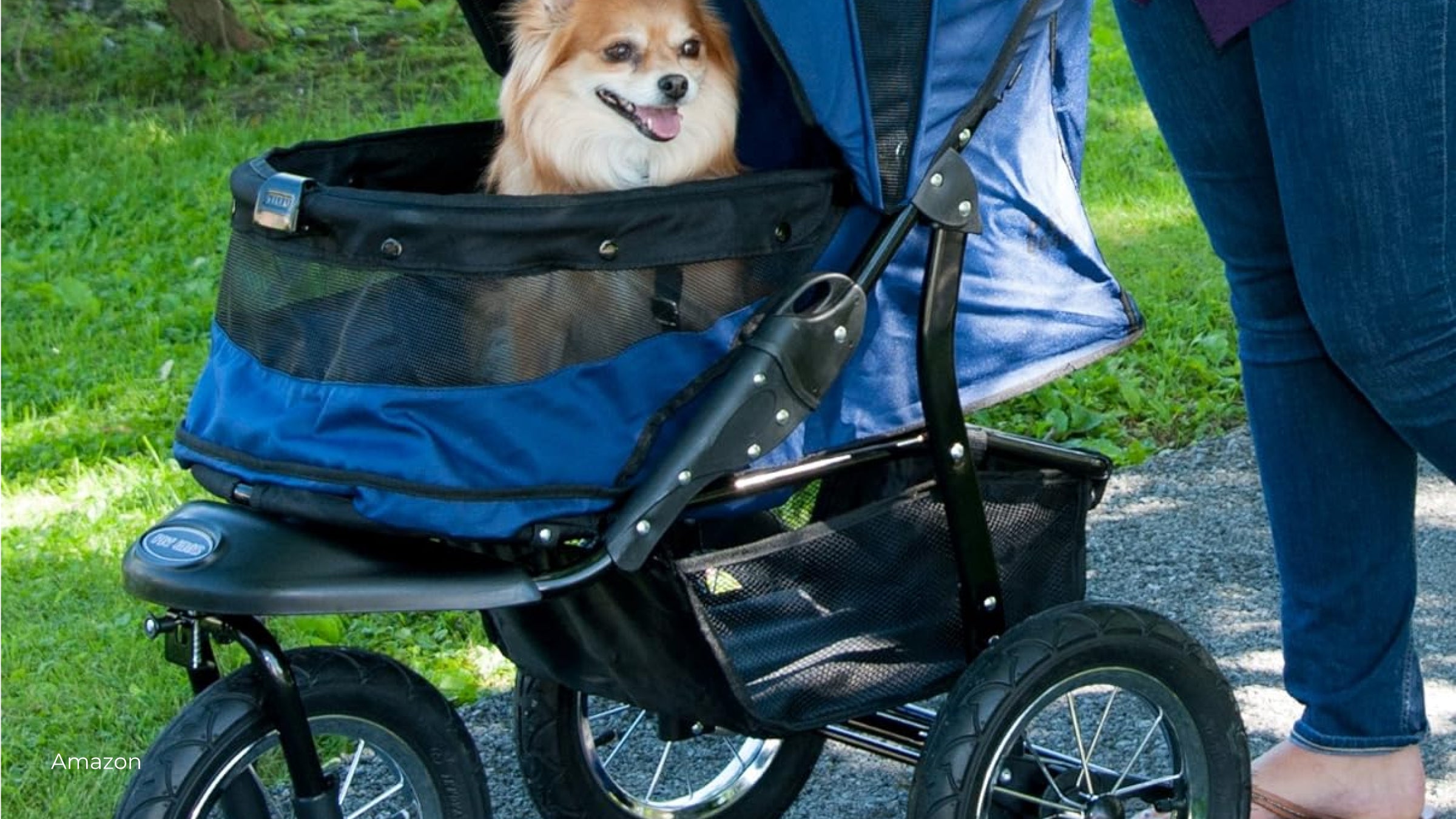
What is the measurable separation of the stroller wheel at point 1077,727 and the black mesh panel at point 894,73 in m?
0.58

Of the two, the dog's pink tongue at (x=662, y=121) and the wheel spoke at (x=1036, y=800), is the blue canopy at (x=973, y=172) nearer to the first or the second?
the dog's pink tongue at (x=662, y=121)

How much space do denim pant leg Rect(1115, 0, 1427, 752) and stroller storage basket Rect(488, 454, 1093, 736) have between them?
0.98ft

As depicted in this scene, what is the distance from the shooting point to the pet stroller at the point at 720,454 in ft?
6.50

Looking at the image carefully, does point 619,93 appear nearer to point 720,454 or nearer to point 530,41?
point 530,41

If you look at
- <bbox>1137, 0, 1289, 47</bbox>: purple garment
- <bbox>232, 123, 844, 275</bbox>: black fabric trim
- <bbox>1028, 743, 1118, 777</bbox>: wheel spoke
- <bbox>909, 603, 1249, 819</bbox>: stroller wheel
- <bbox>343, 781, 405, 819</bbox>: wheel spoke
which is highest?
<bbox>1137, 0, 1289, 47</bbox>: purple garment

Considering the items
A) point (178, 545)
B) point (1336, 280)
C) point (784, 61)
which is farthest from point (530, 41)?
point (1336, 280)

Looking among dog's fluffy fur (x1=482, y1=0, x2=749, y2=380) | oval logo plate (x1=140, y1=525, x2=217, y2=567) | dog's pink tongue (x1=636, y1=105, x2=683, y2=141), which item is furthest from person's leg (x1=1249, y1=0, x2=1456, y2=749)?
oval logo plate (x1=140, y1=525, x2=217, y2=567)

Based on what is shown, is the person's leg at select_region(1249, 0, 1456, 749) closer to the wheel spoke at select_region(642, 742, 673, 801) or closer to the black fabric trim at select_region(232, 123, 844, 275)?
the black fabric trim at select_region(232, 123, 844, 275)

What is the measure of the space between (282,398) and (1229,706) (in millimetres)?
1241

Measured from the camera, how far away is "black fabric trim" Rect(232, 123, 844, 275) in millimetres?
1967

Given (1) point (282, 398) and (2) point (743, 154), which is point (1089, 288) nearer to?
(2) point (743, 154)

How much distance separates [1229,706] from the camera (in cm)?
237

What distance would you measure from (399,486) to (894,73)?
2.43 feet

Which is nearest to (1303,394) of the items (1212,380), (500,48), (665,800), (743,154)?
(743,154)
